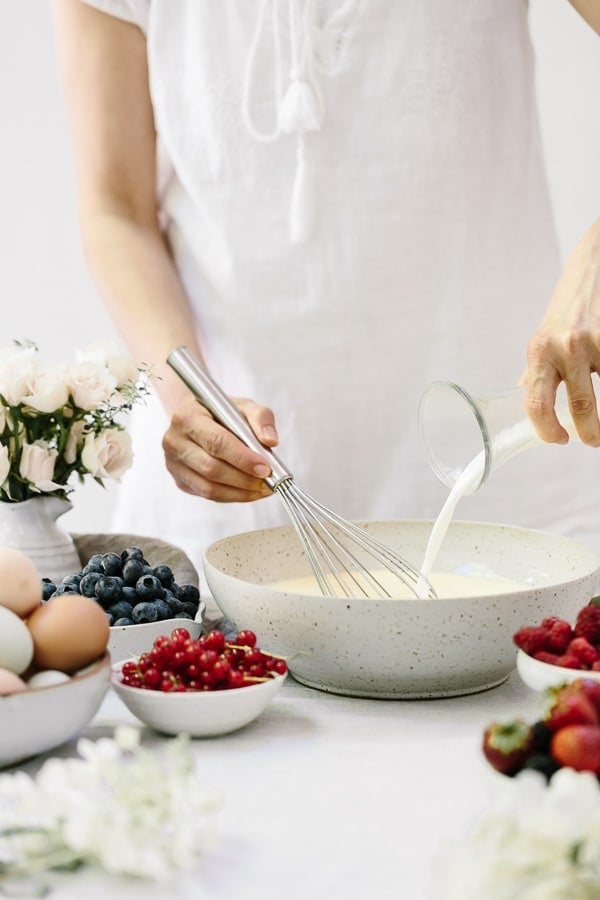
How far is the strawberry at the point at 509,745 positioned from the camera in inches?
22.8

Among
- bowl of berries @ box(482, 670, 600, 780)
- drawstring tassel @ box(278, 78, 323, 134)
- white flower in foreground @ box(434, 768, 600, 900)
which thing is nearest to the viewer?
white flower in foreground @ box(434, 768, 600, 900)

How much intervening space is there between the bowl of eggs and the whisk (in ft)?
0.85

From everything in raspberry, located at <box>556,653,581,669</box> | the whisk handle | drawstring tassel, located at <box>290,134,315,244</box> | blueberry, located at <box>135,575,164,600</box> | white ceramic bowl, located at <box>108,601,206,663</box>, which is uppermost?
drawstring tassel, located at <box>290,134,315,244</box>

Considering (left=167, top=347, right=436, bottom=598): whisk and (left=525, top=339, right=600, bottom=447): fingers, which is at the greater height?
(left=525, top=339, right=600, bottom=447): fingers

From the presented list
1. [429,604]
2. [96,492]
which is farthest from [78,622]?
[96,492]

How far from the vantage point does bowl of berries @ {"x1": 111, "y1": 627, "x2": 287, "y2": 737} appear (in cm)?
74

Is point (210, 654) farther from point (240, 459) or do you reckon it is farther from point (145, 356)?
point (145, 356)

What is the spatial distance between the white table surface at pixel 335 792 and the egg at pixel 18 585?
0.33 feet

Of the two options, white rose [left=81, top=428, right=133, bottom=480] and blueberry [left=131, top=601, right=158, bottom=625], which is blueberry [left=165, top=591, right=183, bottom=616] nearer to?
blueberry [left=131, top=601, right=158, bottom=625]

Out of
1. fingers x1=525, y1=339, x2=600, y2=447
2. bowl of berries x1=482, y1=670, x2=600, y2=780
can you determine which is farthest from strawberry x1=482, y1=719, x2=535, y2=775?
fingers x1=525, y1=339, x2=600, y2=447

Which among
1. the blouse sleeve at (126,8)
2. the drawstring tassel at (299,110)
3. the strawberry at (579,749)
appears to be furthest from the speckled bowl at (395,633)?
the blouse sleeve at (126,8)

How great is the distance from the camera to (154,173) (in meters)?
1.48

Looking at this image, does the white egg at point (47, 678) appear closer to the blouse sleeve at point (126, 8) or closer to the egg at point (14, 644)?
the egg at point (14, 644)

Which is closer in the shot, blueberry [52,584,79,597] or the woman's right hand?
blueberry [52,584,79,597]
